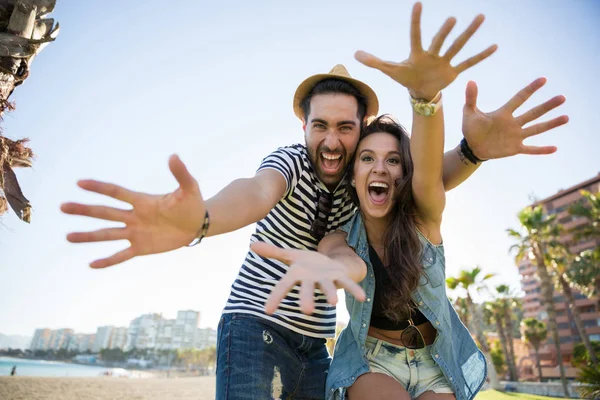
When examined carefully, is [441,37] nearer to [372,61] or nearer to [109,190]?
[372,61]

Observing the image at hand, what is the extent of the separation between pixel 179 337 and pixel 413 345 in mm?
202007

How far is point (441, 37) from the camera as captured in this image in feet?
7.14

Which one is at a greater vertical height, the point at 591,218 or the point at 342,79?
the point at 591,218

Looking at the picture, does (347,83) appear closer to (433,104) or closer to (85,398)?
(433,104)

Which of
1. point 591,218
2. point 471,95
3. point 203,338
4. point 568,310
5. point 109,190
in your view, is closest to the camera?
point 109,190

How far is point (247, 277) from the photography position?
3012mm

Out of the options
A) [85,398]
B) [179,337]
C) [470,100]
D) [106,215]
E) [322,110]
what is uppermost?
[179,337]

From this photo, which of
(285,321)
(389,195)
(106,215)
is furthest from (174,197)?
(389,195)

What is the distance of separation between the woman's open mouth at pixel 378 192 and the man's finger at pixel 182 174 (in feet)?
5.06

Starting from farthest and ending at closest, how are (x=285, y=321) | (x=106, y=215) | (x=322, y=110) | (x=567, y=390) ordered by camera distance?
(x=567, y=390) → (x=322, y=110) → (x=285, y=321) → (x=106, y=215)

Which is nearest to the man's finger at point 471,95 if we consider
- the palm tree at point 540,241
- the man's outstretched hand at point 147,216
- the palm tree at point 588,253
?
the man's outstretched hand at point 147,216

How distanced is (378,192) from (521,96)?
1155 millimetres

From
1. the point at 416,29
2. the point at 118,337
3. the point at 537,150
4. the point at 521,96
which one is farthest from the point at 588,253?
the point at 118,337

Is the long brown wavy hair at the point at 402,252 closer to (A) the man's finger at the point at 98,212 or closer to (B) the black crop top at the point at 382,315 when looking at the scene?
(B) the black crop top at the point at 382,315
